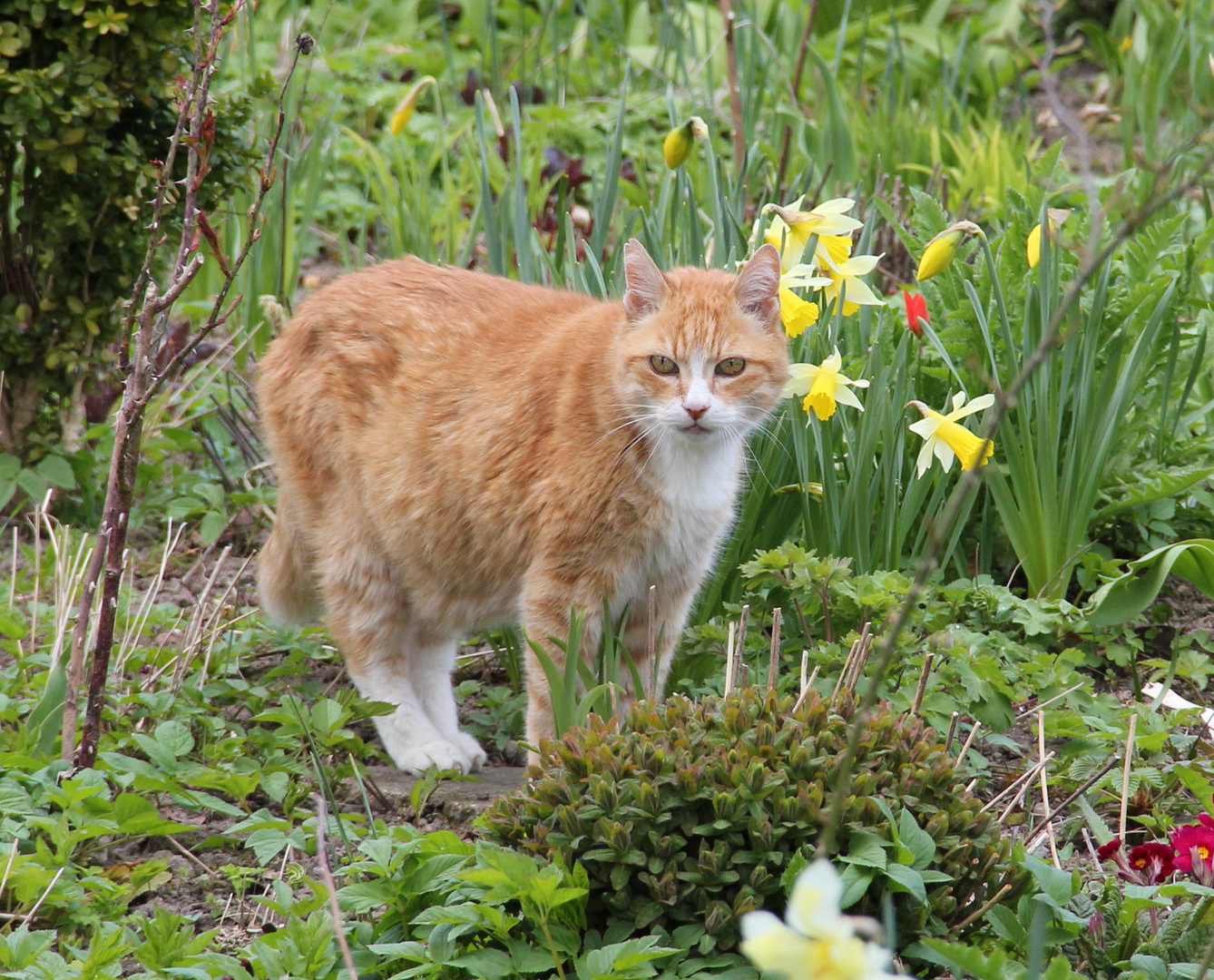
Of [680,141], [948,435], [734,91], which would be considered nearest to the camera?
[948,435]

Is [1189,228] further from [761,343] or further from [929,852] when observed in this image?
[929,852]

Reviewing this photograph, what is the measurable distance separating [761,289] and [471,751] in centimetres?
138

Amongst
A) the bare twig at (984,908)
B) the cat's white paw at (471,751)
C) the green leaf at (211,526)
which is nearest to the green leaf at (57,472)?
the green leaf at (211,526)

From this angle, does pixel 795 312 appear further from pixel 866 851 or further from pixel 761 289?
pixel 866 851

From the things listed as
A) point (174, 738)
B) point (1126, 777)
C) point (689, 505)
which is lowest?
point (174, 738)

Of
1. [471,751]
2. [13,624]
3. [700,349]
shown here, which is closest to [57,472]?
[13,624]

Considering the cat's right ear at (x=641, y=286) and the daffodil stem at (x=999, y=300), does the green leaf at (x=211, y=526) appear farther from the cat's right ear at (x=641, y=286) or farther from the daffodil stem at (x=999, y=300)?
the daffodil stem at (x=999, y=300)

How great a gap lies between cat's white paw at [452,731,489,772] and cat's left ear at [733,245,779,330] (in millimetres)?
1310

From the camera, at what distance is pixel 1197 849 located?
2211 millimetres

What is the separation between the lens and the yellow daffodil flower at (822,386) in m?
2.94

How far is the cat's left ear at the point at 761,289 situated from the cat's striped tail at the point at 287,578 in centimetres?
138

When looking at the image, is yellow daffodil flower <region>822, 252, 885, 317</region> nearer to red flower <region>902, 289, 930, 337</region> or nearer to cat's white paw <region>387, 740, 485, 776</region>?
red flower <region>902, 289, 930, 337</region>

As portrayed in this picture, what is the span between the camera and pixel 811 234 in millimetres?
3078

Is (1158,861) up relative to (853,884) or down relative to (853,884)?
down
